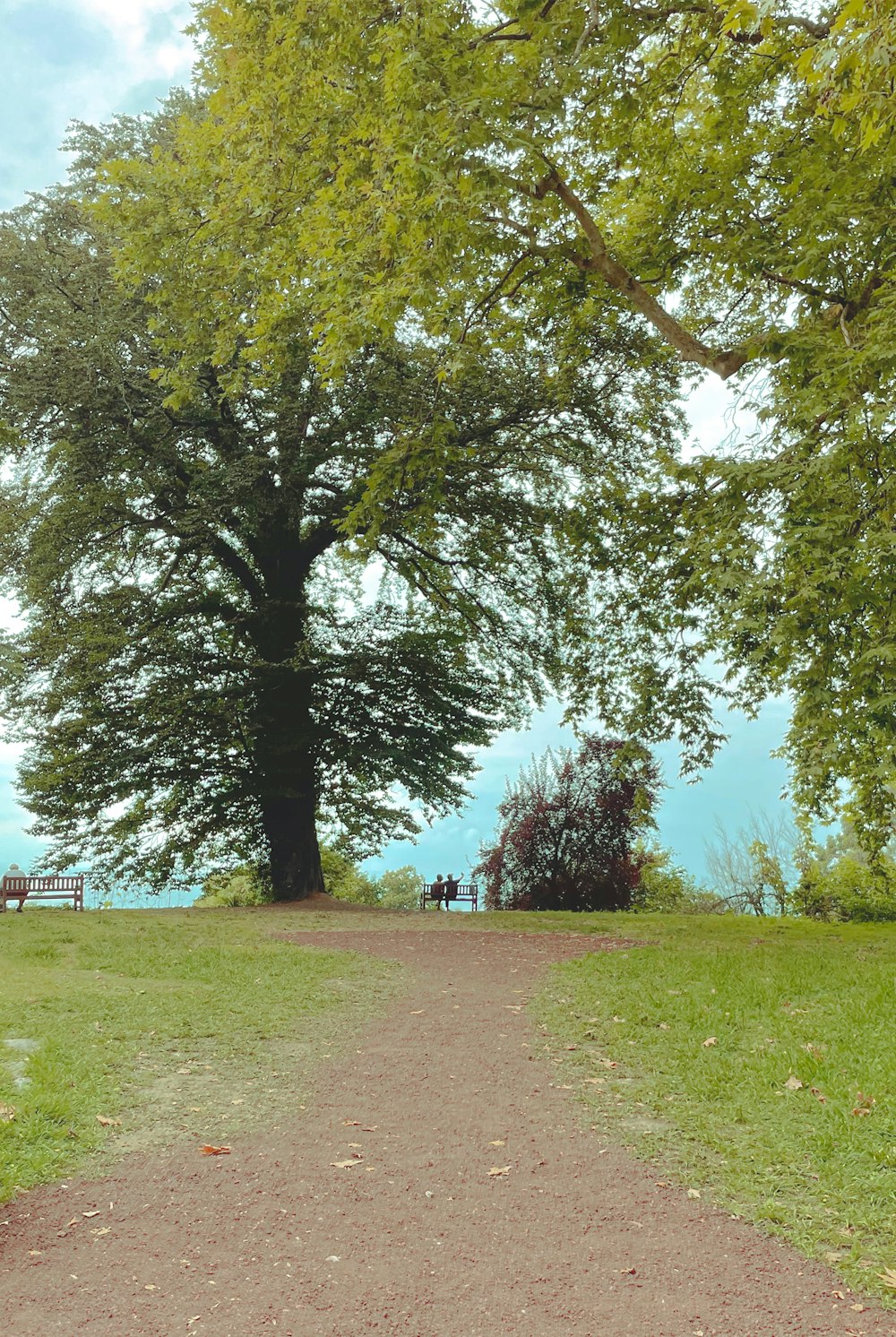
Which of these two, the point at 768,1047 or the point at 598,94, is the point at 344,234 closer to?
the point at 598,94

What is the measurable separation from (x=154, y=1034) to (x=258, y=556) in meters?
11.6

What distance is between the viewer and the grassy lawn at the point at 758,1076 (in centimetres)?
450

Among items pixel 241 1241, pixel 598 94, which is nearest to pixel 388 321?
pixel 598 94

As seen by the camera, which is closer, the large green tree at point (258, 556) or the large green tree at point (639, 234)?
the large green tree at point (639, 234)

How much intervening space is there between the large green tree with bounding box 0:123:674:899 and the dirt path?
9.33m

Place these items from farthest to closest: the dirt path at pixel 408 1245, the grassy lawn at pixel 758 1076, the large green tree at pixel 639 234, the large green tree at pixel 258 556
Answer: the large green tree at pixel 258 556 → the large green tree at pixel 639 234 → the grassy lawn at pixel 758 1076 → the dirt path at pixel 408 1245

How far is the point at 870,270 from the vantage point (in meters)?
11.3

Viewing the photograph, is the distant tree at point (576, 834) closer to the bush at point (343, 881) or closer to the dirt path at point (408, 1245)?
the bush at point (343, 881)

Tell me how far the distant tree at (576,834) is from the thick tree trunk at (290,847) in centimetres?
398

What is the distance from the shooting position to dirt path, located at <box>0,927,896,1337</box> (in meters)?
3.64

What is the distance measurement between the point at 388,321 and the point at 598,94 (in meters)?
4.13

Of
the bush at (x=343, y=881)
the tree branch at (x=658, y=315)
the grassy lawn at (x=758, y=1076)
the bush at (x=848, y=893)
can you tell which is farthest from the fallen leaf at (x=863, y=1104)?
the bush at (x=343, y=881)

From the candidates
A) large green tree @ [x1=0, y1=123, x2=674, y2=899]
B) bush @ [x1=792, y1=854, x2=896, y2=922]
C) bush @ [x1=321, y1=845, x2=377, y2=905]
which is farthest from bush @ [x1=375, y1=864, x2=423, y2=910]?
bush @ [x1=792, y1=854, x2=896, y2=922]

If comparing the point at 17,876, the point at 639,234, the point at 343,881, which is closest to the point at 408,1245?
the point at 639,234
